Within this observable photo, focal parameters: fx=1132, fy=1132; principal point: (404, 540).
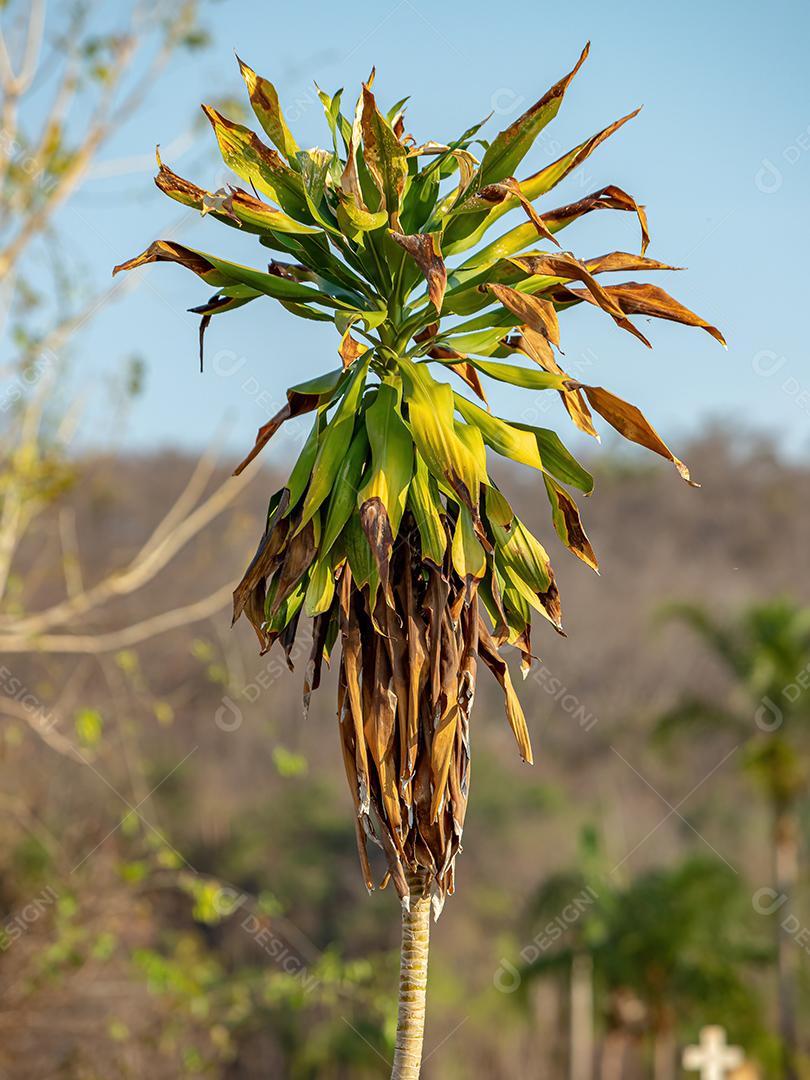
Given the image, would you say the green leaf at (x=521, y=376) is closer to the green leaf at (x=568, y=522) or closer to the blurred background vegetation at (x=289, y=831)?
the green leaf at (x=568, y=522)

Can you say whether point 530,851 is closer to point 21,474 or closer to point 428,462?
point 21,474

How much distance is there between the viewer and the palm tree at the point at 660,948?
1739cm

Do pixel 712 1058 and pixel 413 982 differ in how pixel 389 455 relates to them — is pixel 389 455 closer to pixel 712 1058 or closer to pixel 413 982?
pixel 413 982

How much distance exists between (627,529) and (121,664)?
47294 millimetres

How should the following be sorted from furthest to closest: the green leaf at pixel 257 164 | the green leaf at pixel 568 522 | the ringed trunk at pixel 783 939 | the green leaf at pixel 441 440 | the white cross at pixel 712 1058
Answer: the ringed trunk at pixel 783 939 < the white cross at pixel 712 1058 < the green leaf at pixel 568 522 < the green leaf at pixel 257 164 < the green leaf at pixel 441 440

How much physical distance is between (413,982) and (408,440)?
4.32ft

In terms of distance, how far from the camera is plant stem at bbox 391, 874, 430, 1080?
273 centimetres

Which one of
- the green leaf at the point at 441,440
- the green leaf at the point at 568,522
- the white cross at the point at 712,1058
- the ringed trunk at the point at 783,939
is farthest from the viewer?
the ringed trunk at the point at 783,939

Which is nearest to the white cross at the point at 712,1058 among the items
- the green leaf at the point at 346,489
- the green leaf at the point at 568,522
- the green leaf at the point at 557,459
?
the green leaf at the point at 568,522

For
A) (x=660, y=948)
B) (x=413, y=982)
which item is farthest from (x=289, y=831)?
(x=413, y=982)

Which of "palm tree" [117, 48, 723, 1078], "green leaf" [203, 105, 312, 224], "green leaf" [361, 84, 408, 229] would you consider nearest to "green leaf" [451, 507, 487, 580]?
"palm tree" [117, 48, 723, 1078]

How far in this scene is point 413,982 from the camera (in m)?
2.76

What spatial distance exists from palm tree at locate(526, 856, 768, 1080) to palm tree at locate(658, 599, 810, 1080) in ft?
3.17

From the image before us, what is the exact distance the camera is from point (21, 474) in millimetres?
8016
